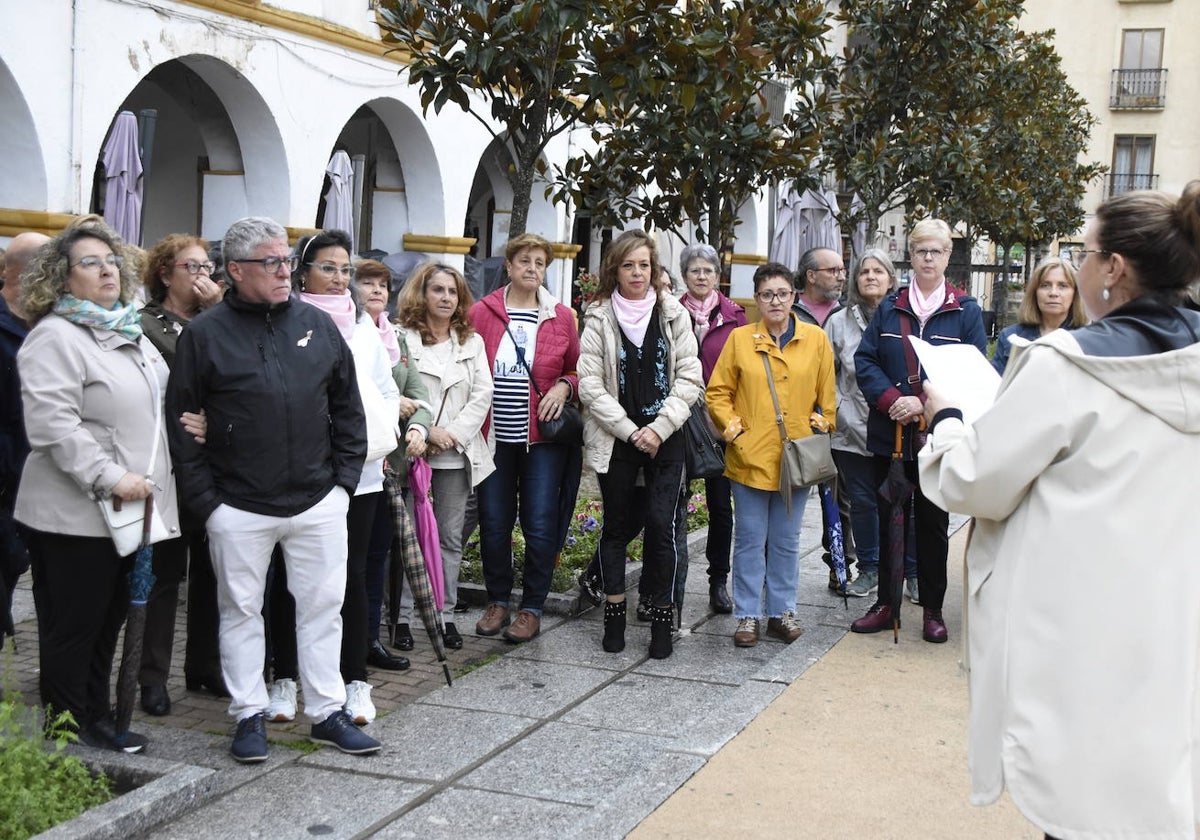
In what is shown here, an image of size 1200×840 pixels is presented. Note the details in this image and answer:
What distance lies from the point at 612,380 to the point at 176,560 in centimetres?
235

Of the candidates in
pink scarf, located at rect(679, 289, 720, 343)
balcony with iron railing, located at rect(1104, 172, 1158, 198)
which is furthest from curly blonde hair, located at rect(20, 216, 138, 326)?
balcony with iron railing, located at rect(1104, 172, 1158, 198)

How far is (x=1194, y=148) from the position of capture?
5103cm

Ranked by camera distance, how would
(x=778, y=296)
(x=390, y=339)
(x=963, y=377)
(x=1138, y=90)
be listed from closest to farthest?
(x=963, y=377), (x=390, y=339), (x=778, y=296), (x=1138, y=90)

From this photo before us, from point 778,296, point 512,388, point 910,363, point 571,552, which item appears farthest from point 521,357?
point 910,363

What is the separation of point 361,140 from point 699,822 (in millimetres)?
16312

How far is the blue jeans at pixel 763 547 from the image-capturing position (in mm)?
7109

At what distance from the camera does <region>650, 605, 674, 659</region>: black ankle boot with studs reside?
6926mm

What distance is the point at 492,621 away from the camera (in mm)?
7312

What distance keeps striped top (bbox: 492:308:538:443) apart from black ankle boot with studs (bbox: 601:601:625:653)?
96 cm

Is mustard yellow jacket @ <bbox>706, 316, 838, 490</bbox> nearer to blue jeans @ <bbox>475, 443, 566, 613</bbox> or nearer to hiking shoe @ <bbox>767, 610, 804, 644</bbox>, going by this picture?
hiking shoe @ <bbox>767, 610, 804, 644</bbox>

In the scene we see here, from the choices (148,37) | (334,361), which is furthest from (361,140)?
(334,361)

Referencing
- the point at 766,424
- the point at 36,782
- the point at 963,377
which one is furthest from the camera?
the point at 766,424

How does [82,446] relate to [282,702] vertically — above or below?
above

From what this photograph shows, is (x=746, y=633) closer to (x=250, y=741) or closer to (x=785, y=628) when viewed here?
(x=785, y=628)
